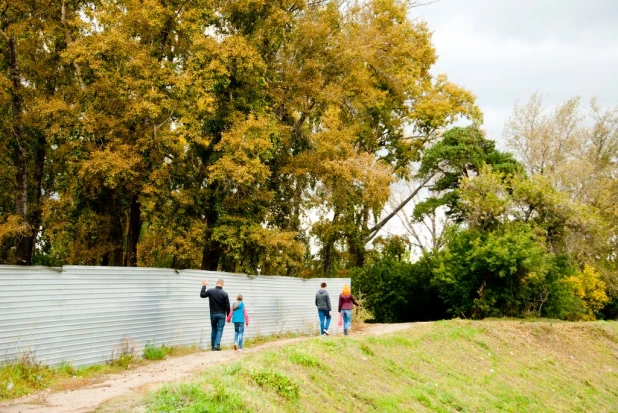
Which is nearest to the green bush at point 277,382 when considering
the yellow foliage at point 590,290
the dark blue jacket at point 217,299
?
the dark blue jacket at point 217,299

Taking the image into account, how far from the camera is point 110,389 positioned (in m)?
10.2

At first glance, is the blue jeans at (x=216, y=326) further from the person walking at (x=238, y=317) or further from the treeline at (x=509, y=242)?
the treeline at (x=509, y=242)

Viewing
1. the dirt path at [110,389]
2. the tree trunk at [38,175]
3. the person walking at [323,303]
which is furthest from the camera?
the tree trunk at [38,175]

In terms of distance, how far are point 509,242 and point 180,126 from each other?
53.9 ft

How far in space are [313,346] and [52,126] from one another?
14.3 m

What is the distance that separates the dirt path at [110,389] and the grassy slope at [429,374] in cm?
111

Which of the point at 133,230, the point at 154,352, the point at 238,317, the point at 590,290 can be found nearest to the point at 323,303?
the point at 238,317

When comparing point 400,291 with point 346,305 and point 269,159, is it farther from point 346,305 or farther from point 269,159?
point 346,305

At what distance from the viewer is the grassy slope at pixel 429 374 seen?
9.49m

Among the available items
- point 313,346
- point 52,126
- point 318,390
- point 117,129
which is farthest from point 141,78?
point 318,390

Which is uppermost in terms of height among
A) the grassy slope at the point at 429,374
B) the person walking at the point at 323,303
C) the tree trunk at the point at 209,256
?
the tree trunk at the point at 209,256

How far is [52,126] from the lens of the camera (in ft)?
74.3

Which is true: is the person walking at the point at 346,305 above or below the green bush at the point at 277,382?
above

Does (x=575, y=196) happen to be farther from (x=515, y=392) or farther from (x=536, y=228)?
(x=515, y=392)
